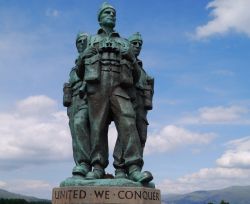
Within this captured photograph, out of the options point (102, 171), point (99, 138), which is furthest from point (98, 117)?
point (102, 171)

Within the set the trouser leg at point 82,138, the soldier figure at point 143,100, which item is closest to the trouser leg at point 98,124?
the trouser leg at point 82,138

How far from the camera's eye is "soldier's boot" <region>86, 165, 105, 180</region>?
1003 centimetres

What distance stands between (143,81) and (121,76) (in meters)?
1.56

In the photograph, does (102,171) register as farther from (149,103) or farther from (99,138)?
(149,103)

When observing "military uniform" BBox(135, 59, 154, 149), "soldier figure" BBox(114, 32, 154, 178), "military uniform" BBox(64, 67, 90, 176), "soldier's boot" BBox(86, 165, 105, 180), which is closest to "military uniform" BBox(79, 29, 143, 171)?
"soldier's boot" BBox(86, 165, 105, 180)

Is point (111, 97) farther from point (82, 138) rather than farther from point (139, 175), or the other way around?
point (139, 175)

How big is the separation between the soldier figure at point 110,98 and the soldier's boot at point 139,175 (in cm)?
2

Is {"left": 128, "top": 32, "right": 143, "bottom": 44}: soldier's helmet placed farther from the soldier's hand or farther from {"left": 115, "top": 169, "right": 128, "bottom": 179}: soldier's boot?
{"left": 115, "top": 169, "right": 128, "bottom": 179}: soldier's boot

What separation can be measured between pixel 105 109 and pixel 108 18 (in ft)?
7.69

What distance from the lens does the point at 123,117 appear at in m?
10.5

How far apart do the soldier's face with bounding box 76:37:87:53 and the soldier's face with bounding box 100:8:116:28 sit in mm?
728

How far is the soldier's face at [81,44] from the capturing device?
11.6m

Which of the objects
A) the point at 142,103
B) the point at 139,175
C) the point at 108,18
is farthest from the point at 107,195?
the point at 108,18

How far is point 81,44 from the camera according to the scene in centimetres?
1180
